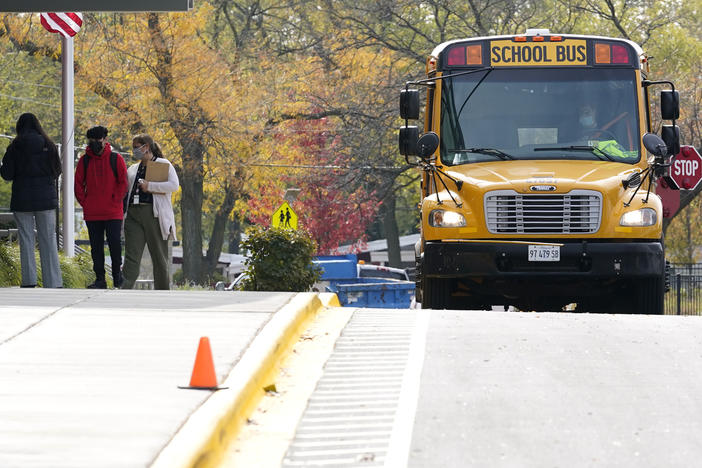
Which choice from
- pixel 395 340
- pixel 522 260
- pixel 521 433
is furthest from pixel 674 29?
pixel 521 433

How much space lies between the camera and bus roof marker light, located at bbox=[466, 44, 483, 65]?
41.1 feet

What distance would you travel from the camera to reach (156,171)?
12.8 meters

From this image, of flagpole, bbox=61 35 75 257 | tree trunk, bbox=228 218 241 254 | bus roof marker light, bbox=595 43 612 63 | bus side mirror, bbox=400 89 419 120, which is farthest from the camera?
tree trunk, bbox=228 218 241 254

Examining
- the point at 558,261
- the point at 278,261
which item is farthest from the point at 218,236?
the point at 558,261

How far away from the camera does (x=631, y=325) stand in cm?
1005

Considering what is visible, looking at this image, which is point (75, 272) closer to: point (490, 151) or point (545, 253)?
point (490, 151)

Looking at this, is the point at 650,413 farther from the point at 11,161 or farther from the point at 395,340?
the point at 11,161

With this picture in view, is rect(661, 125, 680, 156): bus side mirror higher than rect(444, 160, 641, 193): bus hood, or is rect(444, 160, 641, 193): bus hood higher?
rect(661, 125, 680, 156): bus side mirror

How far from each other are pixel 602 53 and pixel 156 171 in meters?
4.86

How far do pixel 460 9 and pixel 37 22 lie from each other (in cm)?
1093

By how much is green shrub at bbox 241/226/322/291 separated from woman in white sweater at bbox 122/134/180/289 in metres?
1.59

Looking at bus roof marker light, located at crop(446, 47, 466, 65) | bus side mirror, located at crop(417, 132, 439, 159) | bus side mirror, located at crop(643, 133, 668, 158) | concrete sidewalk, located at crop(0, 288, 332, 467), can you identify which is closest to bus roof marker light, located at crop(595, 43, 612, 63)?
bus side mirror, located at crop(643, 133, 668, 158)

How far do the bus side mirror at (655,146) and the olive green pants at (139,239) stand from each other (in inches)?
203

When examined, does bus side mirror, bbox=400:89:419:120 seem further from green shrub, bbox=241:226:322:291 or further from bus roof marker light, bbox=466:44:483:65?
green shrub, bbox=241:226:322:291
